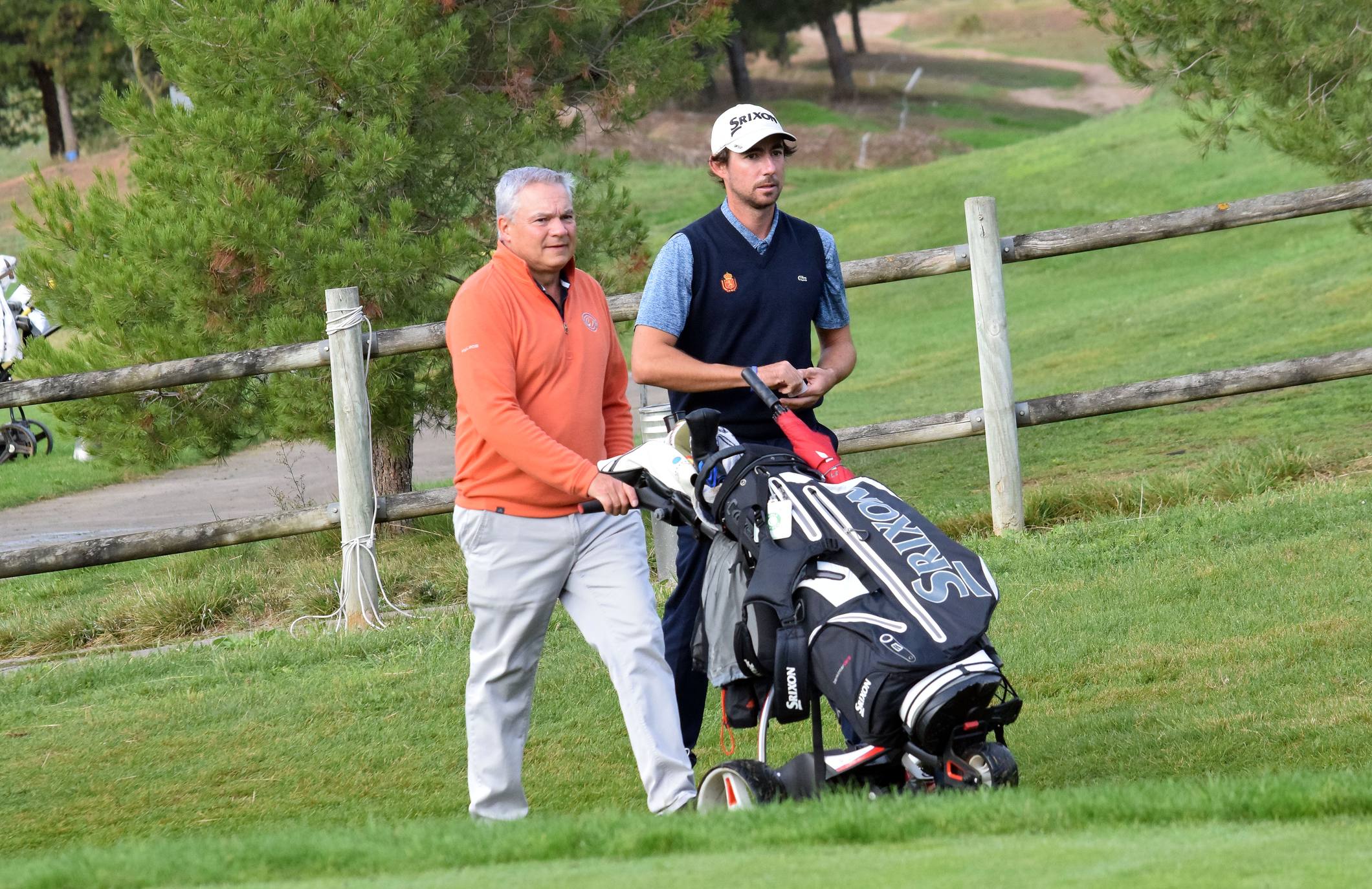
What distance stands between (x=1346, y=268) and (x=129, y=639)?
16.2 m

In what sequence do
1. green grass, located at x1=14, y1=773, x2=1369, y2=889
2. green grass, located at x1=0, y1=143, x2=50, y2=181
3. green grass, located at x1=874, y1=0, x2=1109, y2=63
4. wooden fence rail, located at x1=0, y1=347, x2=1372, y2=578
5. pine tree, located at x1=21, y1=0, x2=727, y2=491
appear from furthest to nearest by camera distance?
green grass, located at x1=874, y1=0, x2=1109, y2=63 → green grass, located at x1=0, y1=143, x2=50, y2=181 → pine tree, located at x1=21, y1=0, x2=727, y2=491 → wooden fence rail, located at x1=0, y1=347, x2=1372, y2=578 → green grass, located at x1=14, y1=773, x2=1369, y2=889

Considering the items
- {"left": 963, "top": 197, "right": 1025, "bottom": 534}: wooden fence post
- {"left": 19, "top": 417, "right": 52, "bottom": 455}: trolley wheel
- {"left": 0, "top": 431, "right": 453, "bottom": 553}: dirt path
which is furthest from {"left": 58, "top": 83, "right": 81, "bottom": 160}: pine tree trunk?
{"left": 963, "top": 197, "right": 1025, "bottom": 534}: wooden fence post

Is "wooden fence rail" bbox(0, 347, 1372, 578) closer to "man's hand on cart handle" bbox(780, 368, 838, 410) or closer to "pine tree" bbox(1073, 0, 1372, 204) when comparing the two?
"man's hand on cart handle" bbox(780, 368, 838, 410)

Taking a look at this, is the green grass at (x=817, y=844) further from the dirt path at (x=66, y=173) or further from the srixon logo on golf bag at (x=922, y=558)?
the dirt path at (x=66, y=173)

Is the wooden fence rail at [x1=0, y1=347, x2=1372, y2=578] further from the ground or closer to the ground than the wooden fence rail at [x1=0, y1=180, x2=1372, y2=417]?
closer to the ground

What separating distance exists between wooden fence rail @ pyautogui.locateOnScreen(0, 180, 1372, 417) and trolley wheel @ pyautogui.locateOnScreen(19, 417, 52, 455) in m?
10.2

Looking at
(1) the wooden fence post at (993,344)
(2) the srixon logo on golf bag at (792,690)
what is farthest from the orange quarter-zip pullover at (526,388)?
(1) the wooden fence post at (993,344)

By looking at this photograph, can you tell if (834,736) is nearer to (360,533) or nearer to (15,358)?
(360,533)

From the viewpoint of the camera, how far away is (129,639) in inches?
317

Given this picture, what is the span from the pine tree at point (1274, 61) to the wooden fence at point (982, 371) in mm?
2480

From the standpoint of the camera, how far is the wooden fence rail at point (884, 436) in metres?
7.43

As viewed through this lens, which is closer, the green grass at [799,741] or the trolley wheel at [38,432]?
the green grass at [799,741]

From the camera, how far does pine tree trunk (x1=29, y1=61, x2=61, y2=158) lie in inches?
1804

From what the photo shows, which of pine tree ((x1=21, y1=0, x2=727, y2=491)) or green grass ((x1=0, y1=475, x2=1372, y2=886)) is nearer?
green grass ((x1=0, y1=475, x2=1372, y2=886))
